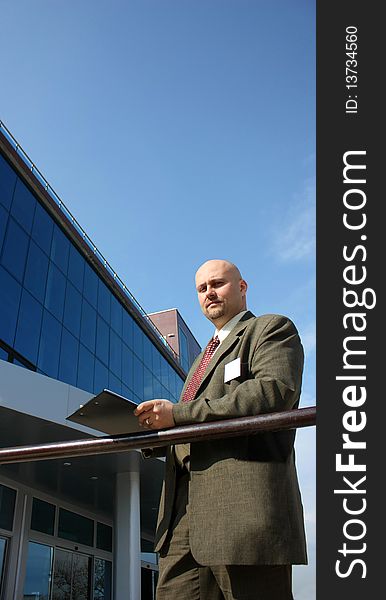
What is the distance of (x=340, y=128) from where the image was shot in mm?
1475

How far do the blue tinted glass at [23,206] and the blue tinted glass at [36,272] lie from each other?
66 cm

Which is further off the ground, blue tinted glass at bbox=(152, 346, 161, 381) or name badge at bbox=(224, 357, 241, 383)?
blue tinted glass at bbox=(152, 346, 161, 381)

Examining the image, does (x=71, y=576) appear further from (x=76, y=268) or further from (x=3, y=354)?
(x=76, y=268)

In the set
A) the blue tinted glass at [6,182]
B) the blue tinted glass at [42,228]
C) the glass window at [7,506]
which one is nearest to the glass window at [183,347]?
the blue tinted glass at [42,228]

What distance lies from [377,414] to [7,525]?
14.1 meters

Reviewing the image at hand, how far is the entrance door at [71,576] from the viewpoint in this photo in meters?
15.1

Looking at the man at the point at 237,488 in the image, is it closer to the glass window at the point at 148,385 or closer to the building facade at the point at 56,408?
the building facade at the point at 56,408

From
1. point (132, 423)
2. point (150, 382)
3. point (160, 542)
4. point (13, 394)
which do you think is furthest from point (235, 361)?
point (150, 382)

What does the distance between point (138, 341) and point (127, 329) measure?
1373mm

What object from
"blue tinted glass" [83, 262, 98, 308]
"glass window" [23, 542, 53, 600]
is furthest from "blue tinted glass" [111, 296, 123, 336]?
"glass window" [23, 542, 53, 600]

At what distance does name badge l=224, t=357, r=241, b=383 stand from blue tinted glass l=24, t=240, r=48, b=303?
14.2 m

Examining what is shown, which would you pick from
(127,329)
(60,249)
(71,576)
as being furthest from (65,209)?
(71,576)

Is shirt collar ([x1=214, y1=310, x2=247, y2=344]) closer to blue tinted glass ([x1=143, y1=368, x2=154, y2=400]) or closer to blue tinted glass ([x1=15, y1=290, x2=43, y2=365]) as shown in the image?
blue tinted glass ([x1=15, y1=290, x2=43, y2=365])

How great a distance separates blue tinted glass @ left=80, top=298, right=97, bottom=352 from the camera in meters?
18.7
